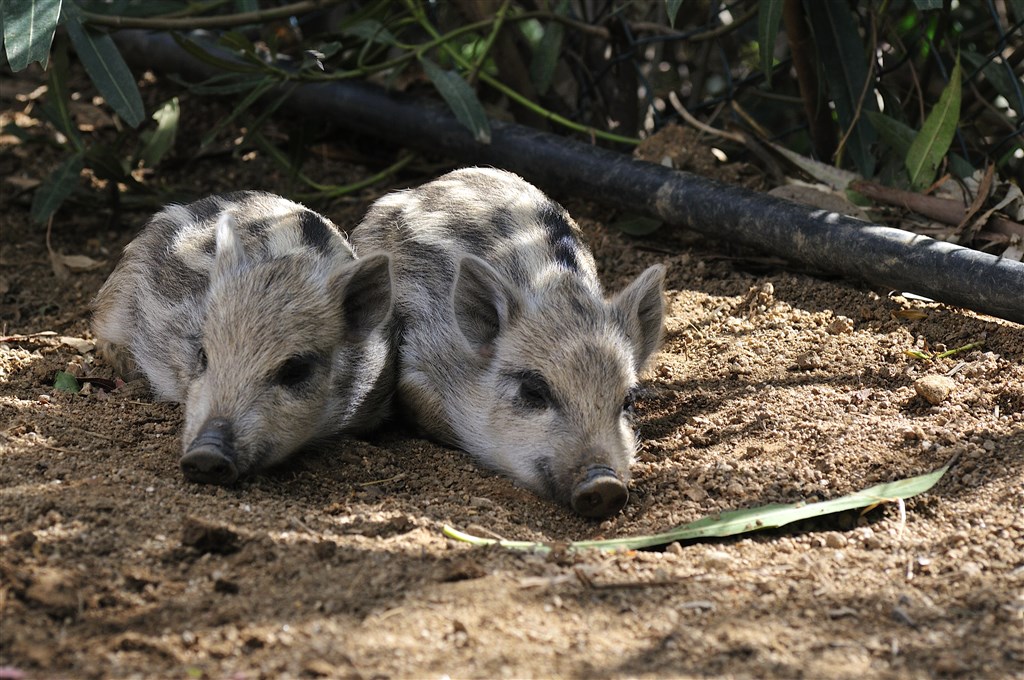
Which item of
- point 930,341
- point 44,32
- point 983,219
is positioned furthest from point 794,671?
point 44,32

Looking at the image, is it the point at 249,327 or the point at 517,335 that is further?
the point at 517,335

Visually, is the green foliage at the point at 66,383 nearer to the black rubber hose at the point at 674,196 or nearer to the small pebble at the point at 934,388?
the black rubber hose at the point at 674,196

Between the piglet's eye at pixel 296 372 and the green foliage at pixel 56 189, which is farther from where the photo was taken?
the green foliage at pixel 56 189

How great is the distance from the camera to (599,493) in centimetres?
354

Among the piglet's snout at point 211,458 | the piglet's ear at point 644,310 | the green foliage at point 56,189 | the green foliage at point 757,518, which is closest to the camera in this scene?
the green foliage at point 757,518

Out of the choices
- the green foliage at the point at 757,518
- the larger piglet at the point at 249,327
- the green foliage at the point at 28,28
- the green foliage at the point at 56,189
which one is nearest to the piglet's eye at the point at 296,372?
the larger piglet at the point at 249,327

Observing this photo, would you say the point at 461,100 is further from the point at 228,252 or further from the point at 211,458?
the point at 211,458

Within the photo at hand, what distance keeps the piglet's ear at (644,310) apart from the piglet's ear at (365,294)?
904 millimetres

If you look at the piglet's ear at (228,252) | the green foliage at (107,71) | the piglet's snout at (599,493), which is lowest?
the piglet's snout at (599,493)

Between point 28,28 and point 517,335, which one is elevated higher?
point 28,28

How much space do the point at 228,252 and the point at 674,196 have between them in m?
2.03

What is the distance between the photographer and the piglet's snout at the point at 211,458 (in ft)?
11.4

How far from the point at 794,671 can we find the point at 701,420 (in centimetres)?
180

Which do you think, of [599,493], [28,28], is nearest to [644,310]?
[599,493]
